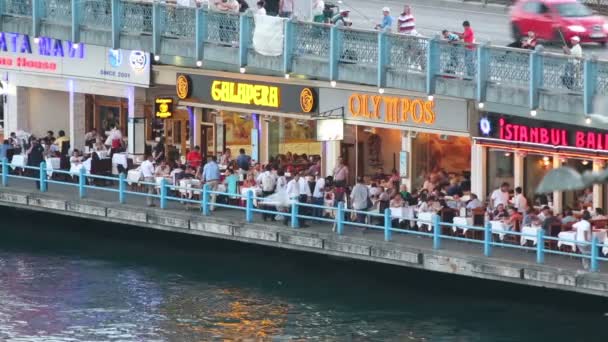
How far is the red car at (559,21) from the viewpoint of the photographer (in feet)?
129

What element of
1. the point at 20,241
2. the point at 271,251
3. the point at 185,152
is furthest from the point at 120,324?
the point at 185,152

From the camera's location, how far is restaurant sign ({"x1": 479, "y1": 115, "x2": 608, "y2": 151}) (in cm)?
3575

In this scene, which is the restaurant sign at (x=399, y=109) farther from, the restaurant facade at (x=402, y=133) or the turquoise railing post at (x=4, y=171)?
the turquoise railing post at (x=4, y=171)

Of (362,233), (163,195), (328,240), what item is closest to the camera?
(328,240)

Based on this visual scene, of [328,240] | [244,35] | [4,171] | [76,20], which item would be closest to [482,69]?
[328,240]

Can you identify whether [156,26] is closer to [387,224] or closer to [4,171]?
[4,171]

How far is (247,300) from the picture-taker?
3616 cm

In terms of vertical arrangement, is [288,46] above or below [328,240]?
above

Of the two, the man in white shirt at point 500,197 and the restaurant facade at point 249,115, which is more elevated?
the restaurant facade at point 249,115

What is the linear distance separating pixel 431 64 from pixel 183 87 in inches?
457

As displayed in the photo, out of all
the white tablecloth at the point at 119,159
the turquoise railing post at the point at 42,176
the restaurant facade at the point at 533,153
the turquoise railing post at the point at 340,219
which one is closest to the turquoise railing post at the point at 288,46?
the turquoise railing post at the point at 340,219

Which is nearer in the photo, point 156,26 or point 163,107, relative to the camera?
point 156,26

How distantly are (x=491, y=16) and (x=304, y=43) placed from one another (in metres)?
11.7

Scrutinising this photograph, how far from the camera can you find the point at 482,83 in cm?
3469
